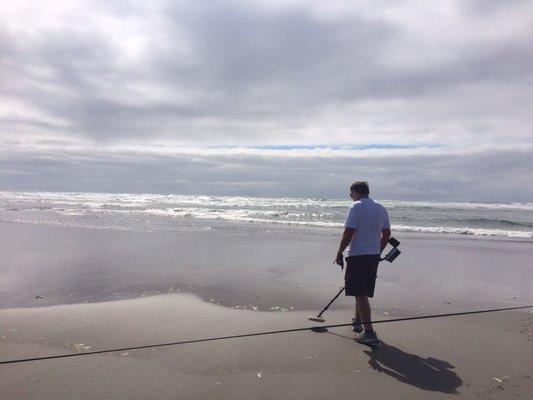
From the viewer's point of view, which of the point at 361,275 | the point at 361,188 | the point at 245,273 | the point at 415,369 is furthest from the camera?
the point at 245,273

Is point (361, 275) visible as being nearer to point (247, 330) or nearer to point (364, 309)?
point (364, 309)

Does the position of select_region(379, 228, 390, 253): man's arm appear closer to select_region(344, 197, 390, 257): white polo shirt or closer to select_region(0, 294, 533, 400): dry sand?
select_region(344, 197, 390, 257): white polo shirt

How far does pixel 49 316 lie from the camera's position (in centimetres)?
548

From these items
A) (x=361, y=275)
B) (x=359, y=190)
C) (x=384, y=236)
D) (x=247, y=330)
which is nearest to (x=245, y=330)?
(x=247, y=330)

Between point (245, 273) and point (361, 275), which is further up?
point (361, 275)

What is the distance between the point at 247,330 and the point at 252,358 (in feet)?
2.81

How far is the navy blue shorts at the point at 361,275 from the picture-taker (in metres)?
4.79

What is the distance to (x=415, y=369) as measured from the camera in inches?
161

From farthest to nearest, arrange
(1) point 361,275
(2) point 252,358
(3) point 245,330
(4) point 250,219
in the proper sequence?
(4) point 250,219, (3) point 245,330, (1) point 361,275, (2) point 252,358

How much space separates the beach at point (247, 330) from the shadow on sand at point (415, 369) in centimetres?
2

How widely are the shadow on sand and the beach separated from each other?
0.02 meters

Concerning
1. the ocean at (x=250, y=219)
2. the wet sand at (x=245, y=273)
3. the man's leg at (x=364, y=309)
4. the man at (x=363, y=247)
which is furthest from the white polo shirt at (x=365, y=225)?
the ocean at (x=250, y=219)

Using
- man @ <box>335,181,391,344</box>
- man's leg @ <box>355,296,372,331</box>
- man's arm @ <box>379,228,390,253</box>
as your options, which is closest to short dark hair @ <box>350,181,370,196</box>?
man @ <box>335,181,391,344</box>

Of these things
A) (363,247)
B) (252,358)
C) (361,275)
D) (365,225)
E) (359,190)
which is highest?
(359,190)
